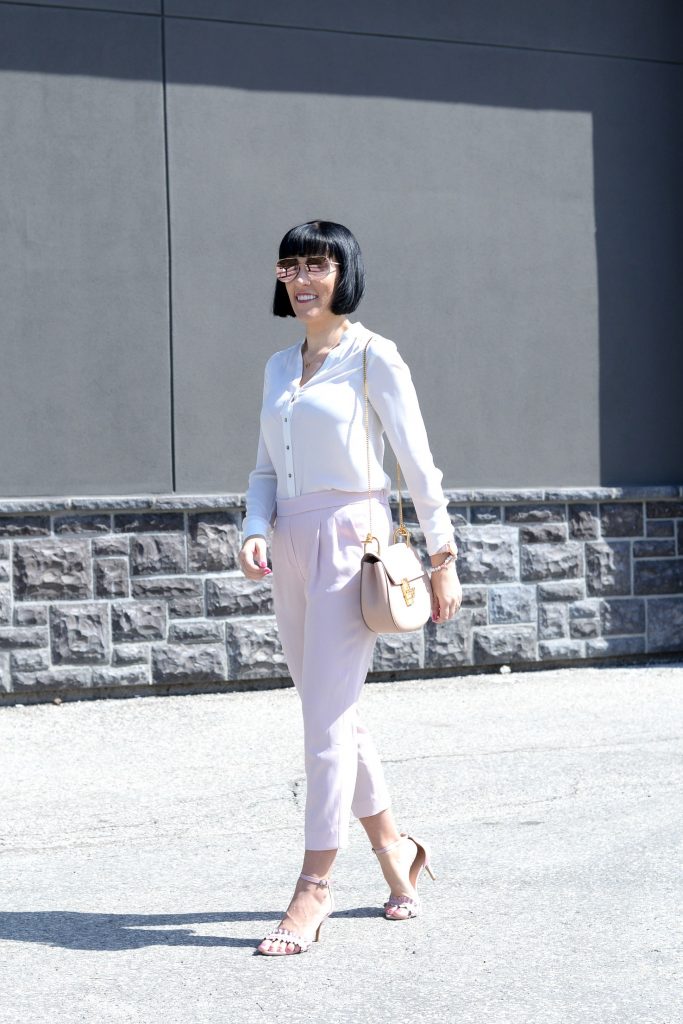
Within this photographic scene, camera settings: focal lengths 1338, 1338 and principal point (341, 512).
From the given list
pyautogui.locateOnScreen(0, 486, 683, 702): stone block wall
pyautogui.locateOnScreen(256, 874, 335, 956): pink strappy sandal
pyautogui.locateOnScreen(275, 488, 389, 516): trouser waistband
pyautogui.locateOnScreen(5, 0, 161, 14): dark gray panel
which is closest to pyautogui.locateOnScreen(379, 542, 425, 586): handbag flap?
pyautogui.locateOnScreen(275, 488, 389, 516): trouser waistband

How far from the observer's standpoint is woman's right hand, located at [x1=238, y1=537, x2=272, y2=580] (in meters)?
3.70

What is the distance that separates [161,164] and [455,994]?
5363 millimetres

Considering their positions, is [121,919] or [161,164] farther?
[161,164]

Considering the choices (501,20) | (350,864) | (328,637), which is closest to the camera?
(328,637)

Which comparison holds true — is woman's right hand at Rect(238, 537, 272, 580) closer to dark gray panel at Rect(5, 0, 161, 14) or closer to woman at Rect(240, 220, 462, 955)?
woman at Rect(240, 220, 462, 955)

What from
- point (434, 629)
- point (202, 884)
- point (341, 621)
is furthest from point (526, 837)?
point (434, 629)

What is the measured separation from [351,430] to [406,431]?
156mm

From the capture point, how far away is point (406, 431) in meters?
3.71

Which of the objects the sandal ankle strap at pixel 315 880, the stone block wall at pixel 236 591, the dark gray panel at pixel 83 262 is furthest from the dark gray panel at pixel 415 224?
the sandal ankle strap at pixel 315 880

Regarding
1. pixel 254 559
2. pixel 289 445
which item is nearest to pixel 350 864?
pixel 254 559

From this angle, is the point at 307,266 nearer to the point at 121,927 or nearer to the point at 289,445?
the point at 289,445

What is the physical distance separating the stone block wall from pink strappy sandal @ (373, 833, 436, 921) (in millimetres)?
3514

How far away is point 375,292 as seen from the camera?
7.79 metres

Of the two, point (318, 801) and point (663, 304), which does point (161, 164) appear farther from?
point (318, 801)
